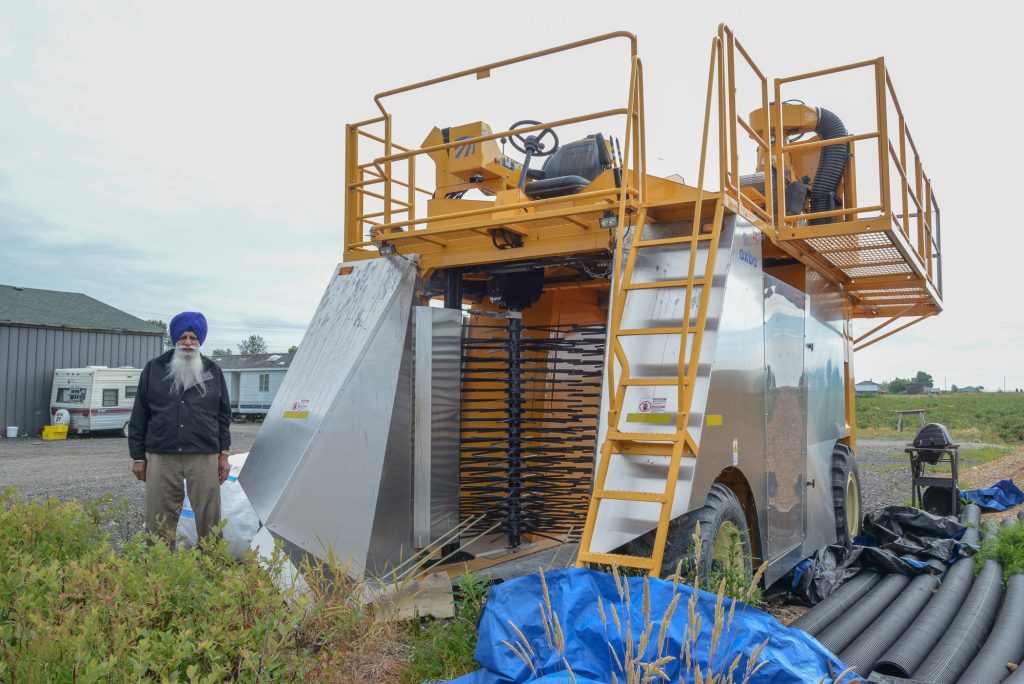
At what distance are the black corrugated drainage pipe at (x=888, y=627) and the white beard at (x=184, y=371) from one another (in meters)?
4.52

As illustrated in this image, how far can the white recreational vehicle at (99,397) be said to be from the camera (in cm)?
2519

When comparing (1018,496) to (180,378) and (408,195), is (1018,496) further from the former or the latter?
(180,378)

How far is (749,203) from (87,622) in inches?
186

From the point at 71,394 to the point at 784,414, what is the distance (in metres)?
25.9

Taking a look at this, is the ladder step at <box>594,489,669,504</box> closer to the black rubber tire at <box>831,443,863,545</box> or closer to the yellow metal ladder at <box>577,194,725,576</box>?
the yellow metal ladder at <box>577,194,725,576</box>

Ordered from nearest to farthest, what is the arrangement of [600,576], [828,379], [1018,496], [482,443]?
[600,576] < [482,443] < [828,379] < [1018,496]

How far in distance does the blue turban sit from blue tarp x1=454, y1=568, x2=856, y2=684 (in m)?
3.29

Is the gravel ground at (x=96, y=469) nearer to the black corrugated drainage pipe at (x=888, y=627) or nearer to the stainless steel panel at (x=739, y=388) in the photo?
the black corrugated drainage pipe at (x=888, y=627)

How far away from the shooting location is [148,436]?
18.0 ft

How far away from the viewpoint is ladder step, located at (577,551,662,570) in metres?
3.96

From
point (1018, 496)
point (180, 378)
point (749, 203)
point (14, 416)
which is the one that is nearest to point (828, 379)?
point (749, 203)

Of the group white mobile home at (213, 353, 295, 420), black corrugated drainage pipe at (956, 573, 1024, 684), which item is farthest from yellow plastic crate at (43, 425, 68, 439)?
black corrugated drainage pipe at (956, 573, 1024, 684)

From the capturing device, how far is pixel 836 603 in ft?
18.5

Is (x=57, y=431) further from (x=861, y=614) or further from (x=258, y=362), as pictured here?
(x=861, y=614)
